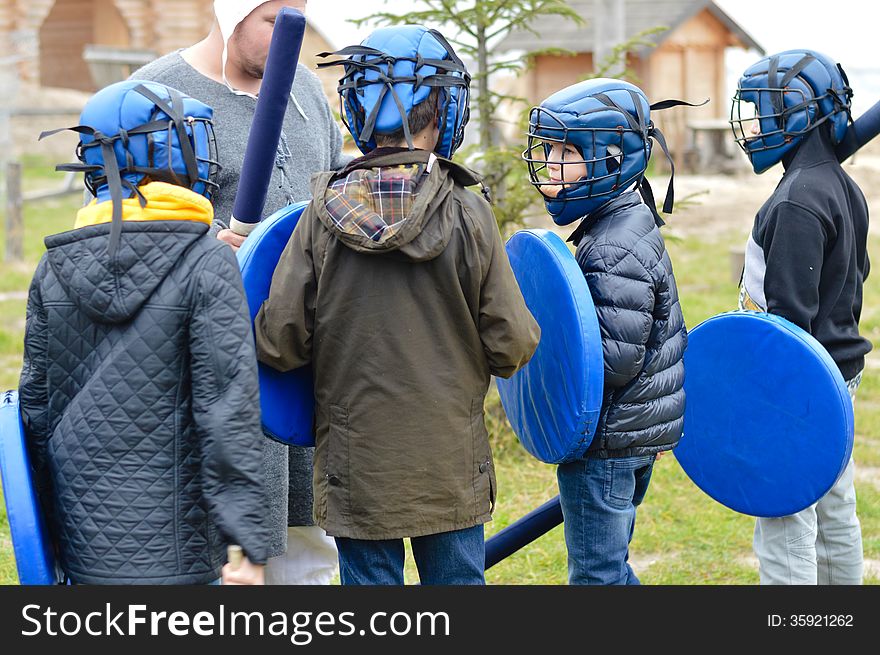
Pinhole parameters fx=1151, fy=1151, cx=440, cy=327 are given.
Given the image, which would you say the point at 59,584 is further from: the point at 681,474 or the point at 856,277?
the point at 681,474

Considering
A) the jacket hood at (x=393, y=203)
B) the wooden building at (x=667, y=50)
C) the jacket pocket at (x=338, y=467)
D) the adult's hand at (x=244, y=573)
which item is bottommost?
the adult's hand at (x=244, y=573)

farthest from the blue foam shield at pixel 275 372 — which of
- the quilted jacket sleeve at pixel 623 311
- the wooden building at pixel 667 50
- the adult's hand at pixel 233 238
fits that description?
the wooden building at pixel 667 50

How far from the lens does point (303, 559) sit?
11.2ft

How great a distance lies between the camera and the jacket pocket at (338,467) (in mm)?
2604

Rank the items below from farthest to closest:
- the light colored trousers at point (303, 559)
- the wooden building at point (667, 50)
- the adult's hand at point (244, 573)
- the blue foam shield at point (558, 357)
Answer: the wooden building at point (667, 50), the light colored trousers at point (303, 559), the blue foam shield at point (558, 357), the adult's hand at point (244, 573)

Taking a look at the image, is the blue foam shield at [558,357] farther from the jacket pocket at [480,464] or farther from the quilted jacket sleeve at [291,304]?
the quilted jacket sleeve at [291,304]

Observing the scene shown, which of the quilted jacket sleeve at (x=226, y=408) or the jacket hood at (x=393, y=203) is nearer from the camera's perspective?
the quilted jacket sleeve at (x=226, y=408)

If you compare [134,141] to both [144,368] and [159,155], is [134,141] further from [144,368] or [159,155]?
[144,368]

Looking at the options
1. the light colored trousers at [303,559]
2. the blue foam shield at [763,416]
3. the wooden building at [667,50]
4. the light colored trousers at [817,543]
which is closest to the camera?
the blue foam shield at [763,416]

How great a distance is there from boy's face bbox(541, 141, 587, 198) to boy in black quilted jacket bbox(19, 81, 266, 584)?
0.93 m

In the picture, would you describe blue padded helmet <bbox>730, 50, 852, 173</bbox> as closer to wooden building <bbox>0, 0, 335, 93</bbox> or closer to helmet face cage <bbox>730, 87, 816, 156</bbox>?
helmet face cage <bbox>730, 87, 816, 156</bbox>

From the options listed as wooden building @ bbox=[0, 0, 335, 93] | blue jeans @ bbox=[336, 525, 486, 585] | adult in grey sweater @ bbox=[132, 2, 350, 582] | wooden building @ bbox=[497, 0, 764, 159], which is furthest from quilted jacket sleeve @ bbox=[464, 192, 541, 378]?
wooden building @ bbox=[497, 0, 764, 159]

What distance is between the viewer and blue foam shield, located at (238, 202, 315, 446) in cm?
272

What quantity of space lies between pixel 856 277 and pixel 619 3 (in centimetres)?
697
